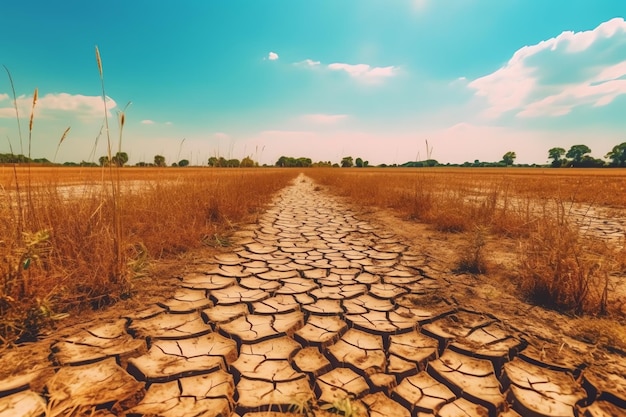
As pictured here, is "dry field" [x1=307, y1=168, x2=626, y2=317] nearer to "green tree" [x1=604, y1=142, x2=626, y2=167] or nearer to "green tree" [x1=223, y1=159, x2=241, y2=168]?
"green tree" [x1=223, y1=159, x2=241, y2=168]

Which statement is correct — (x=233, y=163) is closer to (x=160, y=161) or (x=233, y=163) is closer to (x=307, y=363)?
(x=160, y=161)

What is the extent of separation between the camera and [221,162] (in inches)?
248

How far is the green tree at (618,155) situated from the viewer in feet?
186

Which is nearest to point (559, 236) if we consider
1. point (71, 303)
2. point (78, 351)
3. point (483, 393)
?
point (483, 393)

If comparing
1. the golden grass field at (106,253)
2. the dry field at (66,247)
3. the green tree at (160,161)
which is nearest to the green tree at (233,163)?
the green tree at (160,161)

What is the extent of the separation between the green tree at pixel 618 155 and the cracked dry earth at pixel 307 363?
76870 millimetres

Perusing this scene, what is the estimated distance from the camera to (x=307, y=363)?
145cm

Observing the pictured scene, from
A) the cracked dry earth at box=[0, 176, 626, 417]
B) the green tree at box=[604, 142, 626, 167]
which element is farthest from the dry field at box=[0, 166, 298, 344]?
the green tree at box=[604, 142, 626, 167]

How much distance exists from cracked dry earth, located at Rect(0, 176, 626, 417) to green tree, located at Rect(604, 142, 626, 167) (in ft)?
252

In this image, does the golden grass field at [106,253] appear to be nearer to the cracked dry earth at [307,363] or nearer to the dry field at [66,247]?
the dry field at [66,247]

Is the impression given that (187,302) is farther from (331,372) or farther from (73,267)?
(331,372)

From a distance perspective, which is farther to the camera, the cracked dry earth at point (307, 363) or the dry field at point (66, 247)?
the dry field at point (66, 247)

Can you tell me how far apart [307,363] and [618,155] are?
282 feet

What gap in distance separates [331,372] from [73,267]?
1.88m
